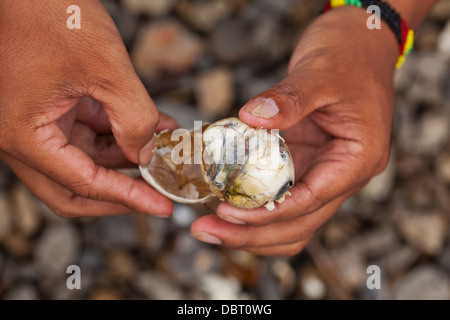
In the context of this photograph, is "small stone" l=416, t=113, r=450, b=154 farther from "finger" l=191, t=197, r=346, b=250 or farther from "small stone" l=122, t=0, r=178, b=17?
"small stone" l=122, t=0, r=178, b=17

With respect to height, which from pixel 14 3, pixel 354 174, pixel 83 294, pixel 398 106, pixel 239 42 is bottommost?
pixel 83 294

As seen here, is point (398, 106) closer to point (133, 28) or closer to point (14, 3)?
point (133, 28)

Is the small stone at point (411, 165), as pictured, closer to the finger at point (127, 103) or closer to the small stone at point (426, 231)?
the small stone at point (426, 231)

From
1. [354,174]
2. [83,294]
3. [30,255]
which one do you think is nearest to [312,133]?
[354,174]

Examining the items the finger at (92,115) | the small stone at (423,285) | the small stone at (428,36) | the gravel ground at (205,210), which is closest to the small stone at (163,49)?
the gravel ground at (205,210)

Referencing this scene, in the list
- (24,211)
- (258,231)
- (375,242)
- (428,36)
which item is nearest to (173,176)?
(258,231)

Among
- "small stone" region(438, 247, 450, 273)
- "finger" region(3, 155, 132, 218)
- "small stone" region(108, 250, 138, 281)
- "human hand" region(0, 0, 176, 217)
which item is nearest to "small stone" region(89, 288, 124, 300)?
"small stone" region(108, 250, 138, 281)

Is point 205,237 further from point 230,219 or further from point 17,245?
point 17,245
